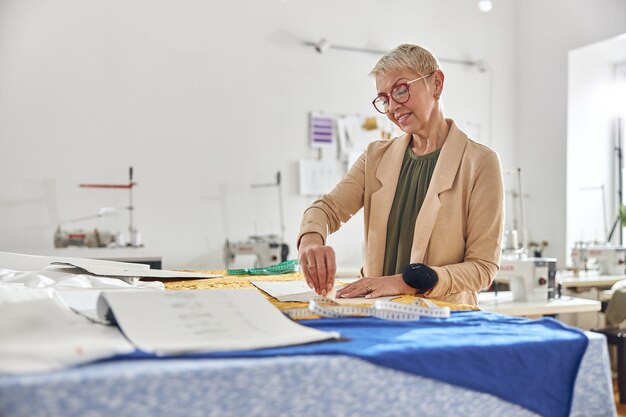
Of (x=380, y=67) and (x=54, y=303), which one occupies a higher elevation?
(x=380, y=67)

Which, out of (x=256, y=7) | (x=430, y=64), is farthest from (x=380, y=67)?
(x=256, y=7)

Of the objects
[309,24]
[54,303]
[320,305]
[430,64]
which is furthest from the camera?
[309,24]

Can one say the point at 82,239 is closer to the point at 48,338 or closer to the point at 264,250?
the point at 264,250

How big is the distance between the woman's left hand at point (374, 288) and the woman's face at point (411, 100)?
0.56m

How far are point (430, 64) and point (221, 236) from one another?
140 inches

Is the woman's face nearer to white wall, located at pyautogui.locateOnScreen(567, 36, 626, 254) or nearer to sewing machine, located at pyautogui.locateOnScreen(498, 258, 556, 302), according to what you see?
sewing machine, located at pyautogui.locateOnScreen(498, 258, 556, 302)

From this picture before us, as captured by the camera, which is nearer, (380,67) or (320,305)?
(320,305)

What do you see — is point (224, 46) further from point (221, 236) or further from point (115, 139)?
point (221, 236)

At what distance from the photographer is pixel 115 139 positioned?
185 inches

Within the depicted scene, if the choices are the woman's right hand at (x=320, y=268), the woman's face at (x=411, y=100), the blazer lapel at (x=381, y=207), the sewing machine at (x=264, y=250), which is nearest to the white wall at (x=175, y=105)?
the sewing machine at (x=264, y=250)

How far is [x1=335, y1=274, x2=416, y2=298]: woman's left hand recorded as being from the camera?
52.1 inches

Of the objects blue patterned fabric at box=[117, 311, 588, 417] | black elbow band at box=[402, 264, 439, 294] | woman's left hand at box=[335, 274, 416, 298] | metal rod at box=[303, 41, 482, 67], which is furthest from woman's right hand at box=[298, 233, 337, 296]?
metal rod at box=[303, 41, 482, 67]

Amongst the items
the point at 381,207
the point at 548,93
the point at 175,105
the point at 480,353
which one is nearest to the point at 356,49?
the point at 175,105

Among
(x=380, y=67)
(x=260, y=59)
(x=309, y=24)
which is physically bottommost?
(x=380, y=67)
